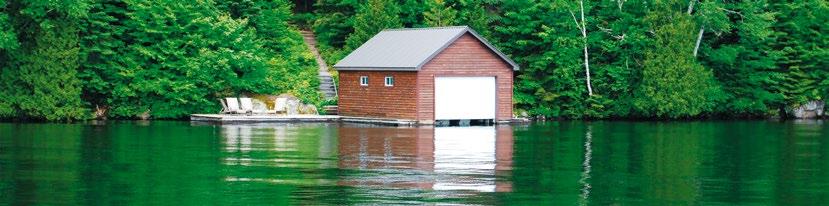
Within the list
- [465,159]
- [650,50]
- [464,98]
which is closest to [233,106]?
[464,98]

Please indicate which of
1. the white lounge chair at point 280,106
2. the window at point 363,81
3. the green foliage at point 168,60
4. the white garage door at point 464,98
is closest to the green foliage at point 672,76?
the white garage door at point 464,98

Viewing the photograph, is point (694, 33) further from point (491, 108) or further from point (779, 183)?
point (779, 183)

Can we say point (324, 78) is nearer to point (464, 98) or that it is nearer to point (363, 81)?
point (363, 81)

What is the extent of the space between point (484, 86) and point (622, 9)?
33.3 ft

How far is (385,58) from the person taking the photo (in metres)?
49.4

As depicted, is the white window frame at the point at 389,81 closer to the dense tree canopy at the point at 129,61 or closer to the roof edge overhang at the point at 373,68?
the roof edge overhang at the point at 373,68

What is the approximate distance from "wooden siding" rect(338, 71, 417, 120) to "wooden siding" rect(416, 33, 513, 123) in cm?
38

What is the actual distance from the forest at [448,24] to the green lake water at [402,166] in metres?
4.74

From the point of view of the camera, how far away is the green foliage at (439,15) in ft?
186

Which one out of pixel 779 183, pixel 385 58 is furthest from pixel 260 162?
pixel 385 58

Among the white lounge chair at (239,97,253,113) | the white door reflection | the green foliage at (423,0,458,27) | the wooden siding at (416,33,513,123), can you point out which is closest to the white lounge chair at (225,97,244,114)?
the white lounge chair at (239,97,253,113)

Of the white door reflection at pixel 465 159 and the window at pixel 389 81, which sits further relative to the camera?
the window at pixel 389 81

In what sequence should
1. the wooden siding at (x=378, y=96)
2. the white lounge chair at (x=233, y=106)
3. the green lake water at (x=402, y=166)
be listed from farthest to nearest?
the white lounge chair at (x=233, y=106) < the wooden siding at (x=378, y=96) < the green lake water at (x=402, y=166)

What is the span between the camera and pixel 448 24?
186 feet
